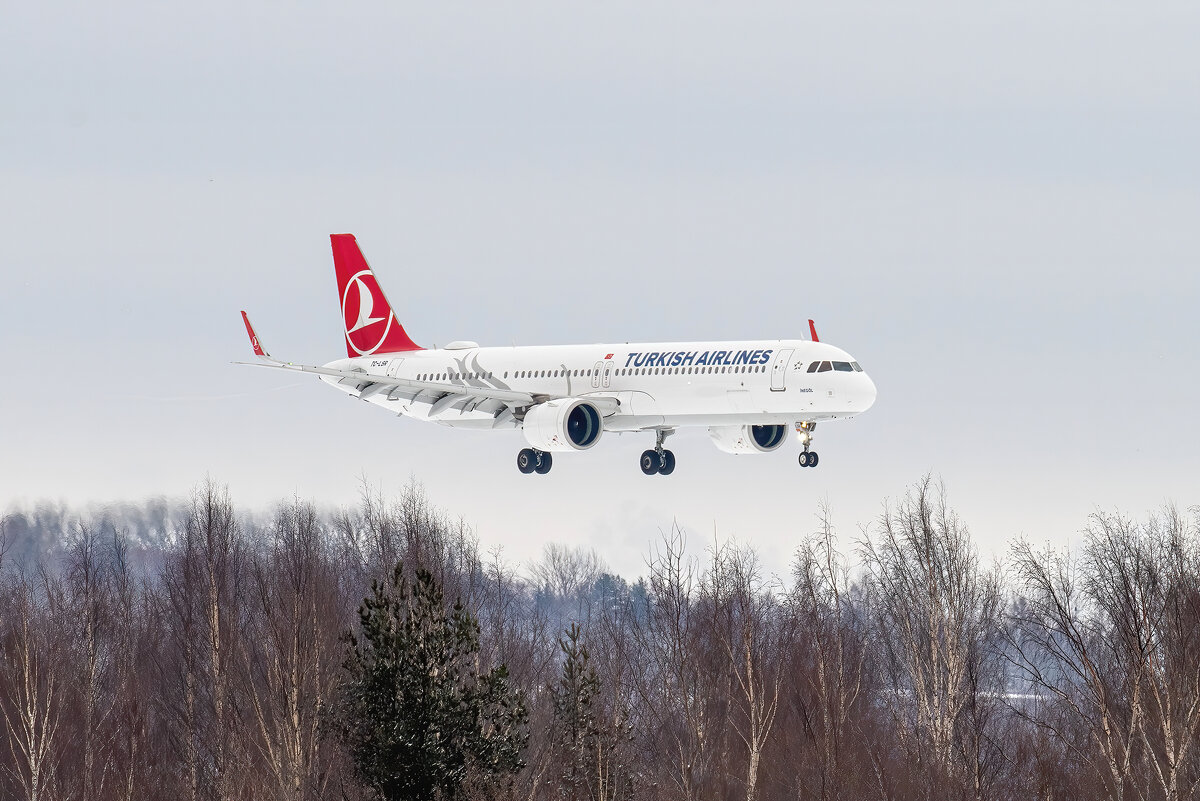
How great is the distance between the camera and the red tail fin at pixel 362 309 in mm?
81500

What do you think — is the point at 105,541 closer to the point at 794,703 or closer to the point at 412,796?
the point at 794,703

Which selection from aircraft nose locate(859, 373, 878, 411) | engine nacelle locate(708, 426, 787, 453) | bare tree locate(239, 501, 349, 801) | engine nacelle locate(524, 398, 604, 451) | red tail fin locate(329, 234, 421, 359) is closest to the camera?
bare tree locate(239, 501, 349, 801)

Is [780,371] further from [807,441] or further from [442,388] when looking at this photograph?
[442,388]

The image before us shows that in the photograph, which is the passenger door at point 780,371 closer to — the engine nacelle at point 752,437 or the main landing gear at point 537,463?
the engine nacelle at point 752,437

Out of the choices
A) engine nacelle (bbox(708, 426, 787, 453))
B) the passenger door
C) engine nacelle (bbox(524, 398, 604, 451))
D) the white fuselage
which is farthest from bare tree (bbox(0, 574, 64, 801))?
engine nacelle (bbox(708, 426, 787, 453))

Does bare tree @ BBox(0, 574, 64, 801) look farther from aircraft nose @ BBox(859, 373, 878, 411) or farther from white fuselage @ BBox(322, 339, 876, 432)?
aircraft nose @ BBox(859, 373, 878, 411)

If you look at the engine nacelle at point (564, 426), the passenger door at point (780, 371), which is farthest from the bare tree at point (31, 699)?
the passenger door at point (780, 371)

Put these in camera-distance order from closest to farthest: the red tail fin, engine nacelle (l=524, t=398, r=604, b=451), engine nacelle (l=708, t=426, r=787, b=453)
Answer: engine nacelle (l=524, t=398, r=604, b=451), engine nacelle (l=708, t=426, r=787, b=453), the red tail fin

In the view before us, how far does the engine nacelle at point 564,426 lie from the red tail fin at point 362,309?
52.5ft

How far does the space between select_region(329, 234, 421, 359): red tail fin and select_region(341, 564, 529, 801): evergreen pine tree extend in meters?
43.4

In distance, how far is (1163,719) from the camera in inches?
1539

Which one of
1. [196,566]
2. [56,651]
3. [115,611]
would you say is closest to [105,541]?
[115,611]

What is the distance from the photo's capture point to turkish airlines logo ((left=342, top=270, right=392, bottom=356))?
269 ft

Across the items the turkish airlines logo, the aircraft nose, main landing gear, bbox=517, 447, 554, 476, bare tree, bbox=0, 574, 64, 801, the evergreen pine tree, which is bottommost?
bare tree, bbox=0, 574, 64, 801
